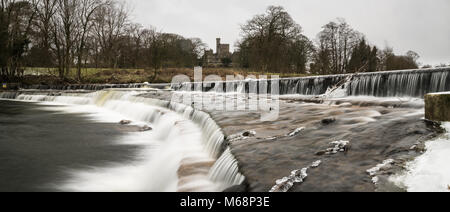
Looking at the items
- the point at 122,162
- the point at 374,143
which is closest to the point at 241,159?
the point at 374,143

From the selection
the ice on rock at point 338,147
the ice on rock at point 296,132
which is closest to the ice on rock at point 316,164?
the ice on rock at point 338,147

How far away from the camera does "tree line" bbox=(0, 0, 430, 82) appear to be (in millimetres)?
35469

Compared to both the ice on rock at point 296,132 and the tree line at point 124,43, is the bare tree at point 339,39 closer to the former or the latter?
the tree line at point 124,43

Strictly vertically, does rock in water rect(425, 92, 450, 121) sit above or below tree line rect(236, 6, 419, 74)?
below

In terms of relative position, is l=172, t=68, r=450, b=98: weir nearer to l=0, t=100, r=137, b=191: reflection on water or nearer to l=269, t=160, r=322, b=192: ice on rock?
l=269, t=160, r=322, b=192: ice on rock

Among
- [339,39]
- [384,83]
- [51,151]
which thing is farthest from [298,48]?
[51,151]

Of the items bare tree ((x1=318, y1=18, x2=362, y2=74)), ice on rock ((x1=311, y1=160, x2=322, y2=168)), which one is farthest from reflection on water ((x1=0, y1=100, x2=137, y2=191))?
bare tree ((x1=318, y1=18, x2=362, y2=74))

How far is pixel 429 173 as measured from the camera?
2.75 m

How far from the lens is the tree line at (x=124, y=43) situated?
35469 millimetres

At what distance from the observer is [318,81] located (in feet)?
54.3

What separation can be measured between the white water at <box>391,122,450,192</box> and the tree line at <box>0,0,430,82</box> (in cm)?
3124

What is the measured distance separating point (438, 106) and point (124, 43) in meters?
49.8
